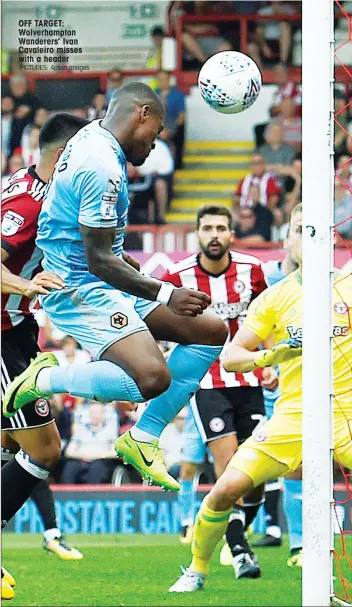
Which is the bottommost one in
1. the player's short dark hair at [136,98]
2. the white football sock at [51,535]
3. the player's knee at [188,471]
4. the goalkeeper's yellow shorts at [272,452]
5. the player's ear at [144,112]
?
the white football sock at [51,535]

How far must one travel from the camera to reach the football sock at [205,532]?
665 cm

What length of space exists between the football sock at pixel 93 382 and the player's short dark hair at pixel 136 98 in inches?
43.7

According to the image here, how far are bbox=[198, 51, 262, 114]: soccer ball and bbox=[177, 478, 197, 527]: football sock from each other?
444cm

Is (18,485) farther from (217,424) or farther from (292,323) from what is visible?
(217,424)

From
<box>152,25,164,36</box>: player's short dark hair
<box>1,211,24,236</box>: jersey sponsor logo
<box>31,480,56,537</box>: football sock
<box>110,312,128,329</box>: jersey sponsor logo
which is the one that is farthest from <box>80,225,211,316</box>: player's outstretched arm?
<box>152,25,164,36</box>: player's short dark hair

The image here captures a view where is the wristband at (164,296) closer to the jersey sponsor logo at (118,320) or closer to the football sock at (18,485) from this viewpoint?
the jersey sponsor logo at (118,320)

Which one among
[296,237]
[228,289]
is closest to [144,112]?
[296,237]

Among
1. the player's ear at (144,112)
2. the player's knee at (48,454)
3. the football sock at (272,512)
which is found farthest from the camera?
the football sock at (272,512)

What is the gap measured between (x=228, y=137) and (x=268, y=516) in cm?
857

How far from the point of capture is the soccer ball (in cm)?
533

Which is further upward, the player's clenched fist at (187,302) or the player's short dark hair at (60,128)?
the player's short dark hair at (60,128)

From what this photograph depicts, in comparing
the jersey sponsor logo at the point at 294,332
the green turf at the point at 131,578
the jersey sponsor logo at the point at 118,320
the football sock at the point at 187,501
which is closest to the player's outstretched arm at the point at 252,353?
the jersey sponsor logo at the point at 294,332

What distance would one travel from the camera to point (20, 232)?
5.88 metres

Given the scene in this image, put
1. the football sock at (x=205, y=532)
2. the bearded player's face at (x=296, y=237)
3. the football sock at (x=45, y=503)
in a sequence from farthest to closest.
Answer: the football sock at (x=45, y=503)
the bearded player's face at (x=296, y=237)
the football sock at (x=205, y=532)
